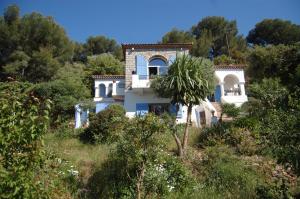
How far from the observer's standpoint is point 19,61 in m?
29.6

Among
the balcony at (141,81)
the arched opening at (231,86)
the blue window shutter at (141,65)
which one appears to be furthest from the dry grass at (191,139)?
the arched opening at (231,86)

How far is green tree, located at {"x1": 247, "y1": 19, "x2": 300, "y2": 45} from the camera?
40469 mm

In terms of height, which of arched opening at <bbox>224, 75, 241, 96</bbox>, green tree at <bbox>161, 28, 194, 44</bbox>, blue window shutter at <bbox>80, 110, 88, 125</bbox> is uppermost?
green tree at <bbox>161, 28, 194, 44</bbox>

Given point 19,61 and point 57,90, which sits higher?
point 19,61

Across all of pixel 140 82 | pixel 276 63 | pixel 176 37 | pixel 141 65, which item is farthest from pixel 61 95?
pixel 176 37

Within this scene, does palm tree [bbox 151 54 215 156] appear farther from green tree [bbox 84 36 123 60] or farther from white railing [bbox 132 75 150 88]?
green tree [bbox 84 36 123 60]

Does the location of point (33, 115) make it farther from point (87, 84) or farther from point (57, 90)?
point (87, 84)

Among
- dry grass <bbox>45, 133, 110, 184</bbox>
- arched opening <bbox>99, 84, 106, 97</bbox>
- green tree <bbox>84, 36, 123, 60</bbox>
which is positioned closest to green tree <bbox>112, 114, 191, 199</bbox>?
dry grass <bbox>45, 133, 110, 184</bbox>

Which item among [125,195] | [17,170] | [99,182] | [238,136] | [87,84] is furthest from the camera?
[87,84]

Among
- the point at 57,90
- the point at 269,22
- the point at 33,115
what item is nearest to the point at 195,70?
the point at 57,90

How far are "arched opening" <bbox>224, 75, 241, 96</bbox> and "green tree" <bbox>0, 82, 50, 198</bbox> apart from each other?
2635 centimetres

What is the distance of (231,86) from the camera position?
31797 mm

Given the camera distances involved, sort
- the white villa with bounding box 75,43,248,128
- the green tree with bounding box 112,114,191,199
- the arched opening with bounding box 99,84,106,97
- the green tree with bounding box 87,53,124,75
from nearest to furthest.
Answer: the green tree with bounding box 112,114,191,199 → the white villa with bounding box 75,43,248,128 → the arched opening with bounding box 99,84,106,97 → the green tree with bounding box 87,53,124,75

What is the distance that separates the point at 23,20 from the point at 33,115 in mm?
A: 29312
